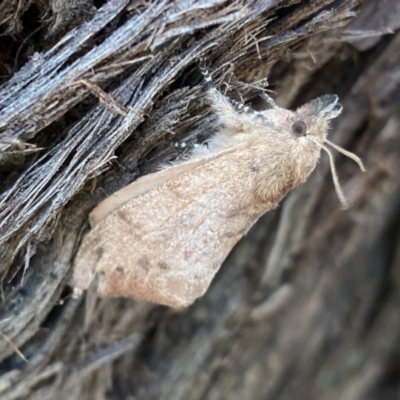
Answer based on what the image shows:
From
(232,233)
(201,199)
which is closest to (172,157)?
(201,199)

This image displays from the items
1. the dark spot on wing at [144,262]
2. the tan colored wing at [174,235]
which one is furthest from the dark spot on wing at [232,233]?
the dark spot on wing at [144,262]

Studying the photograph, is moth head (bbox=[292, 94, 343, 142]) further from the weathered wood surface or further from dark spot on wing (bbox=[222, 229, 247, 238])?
dark spot on wing (bbox=[222, 229, 247, 238])

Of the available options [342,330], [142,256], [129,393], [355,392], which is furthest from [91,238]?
[355,392]

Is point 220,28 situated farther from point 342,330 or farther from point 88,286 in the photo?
point 342,330

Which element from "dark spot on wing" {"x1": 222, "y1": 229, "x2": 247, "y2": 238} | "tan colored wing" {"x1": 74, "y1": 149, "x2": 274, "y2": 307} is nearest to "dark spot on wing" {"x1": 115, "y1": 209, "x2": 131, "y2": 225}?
"tan colored wing" {"x1": 74, "y1": 149, "x2": 274, "y2": 307}

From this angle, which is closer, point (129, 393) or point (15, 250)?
point (15, 250)
